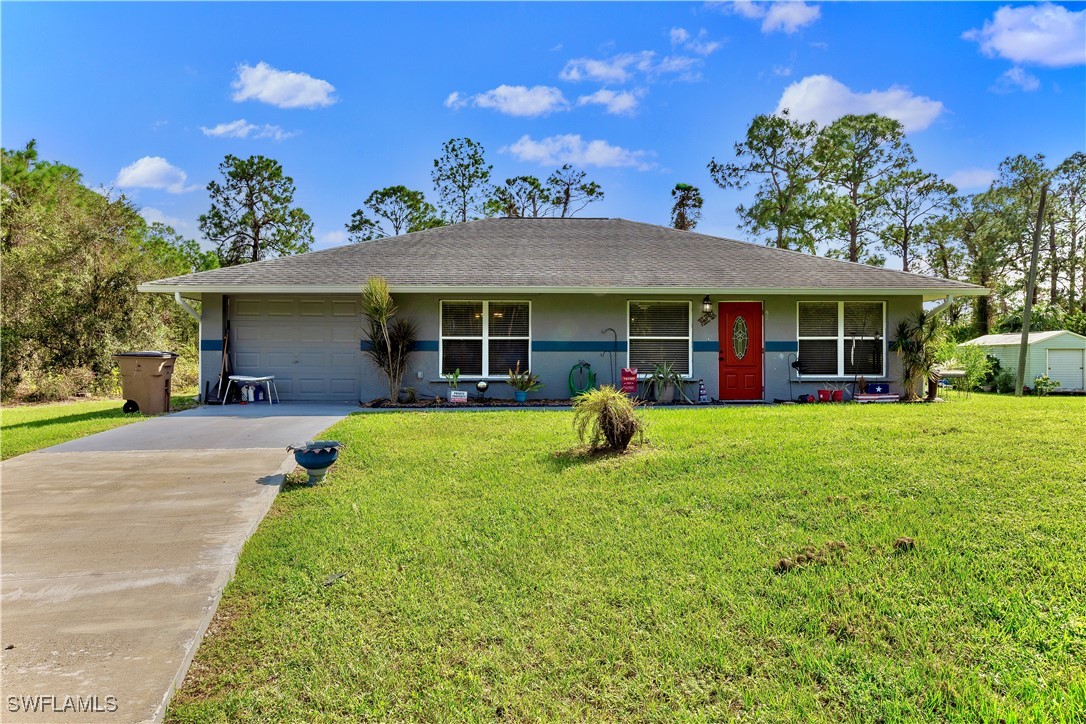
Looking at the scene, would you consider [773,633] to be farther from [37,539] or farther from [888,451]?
[37,539]

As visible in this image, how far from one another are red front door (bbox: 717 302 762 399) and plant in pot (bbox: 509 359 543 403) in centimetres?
414

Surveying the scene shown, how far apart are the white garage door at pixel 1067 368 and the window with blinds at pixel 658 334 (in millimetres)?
10898

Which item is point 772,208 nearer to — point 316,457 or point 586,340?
point 586,340

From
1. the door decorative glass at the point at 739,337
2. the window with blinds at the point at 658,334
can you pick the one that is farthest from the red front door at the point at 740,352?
the window with blinds at the point at 658,334

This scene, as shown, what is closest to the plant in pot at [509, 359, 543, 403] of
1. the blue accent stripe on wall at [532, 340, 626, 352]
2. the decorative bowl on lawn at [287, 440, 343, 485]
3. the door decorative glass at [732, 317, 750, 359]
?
the blue accent stripe on wall at [532, 340, 626, 352]

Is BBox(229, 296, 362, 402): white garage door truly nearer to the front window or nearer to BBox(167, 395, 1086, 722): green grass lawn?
BBox(167, 395, 1086, 722): green grass lawn

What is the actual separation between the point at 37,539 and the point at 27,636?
177 cm

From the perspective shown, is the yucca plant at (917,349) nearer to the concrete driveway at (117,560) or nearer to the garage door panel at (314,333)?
the concrete driveway at (117,560)

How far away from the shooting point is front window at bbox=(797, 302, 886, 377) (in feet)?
39.4

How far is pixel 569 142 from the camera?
2628cm

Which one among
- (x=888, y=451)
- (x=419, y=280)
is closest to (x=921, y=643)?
(x=888, y=451)

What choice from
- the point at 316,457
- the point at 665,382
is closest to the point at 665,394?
the point at 665,382

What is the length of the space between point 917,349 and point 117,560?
44.3 feet

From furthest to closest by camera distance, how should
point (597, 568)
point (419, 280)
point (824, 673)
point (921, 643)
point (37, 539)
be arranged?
point (419, 280), point (37, 539), point (597, 568), point (921, 643), point (824, 673)
